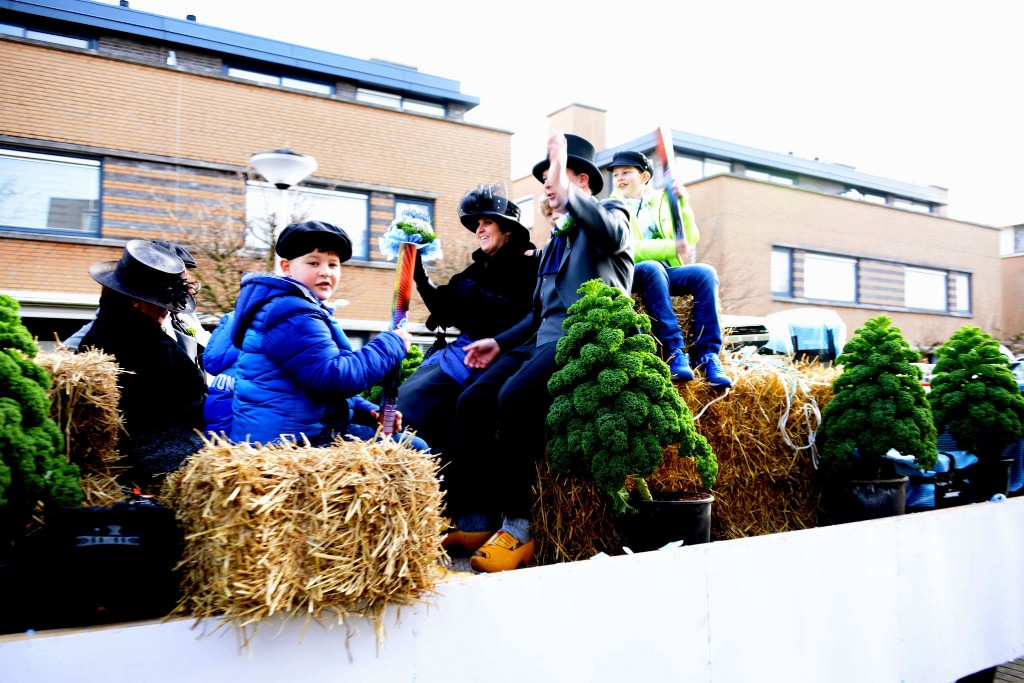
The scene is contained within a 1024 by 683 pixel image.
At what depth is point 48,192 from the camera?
1327cm

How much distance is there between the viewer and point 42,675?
1695mm

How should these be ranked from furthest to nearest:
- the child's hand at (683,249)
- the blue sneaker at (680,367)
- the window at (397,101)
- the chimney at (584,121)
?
the chimney at (584,121) < the window at (397,101) < the child's hand at (683,249) < the blue sneaker at (680,367)

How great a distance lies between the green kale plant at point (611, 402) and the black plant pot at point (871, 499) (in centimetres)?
122

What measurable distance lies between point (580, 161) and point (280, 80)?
55.8 feet

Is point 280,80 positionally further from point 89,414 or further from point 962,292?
point 962,292

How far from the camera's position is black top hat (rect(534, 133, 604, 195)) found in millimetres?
3611

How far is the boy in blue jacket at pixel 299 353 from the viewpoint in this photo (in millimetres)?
2543

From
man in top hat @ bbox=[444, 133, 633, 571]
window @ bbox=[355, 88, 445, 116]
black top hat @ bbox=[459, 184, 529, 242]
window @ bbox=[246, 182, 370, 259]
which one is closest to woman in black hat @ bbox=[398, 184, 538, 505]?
black top hat @ bbox=[459, 184, 529, 242]

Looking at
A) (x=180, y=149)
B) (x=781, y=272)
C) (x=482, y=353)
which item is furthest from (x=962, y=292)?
(x=482, y=353)

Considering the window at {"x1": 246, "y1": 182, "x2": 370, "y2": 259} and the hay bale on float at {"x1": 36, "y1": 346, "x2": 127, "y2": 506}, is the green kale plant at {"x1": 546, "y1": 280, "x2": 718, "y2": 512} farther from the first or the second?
the window at {"x1": 246, "y1": 182, "x2": 370, "y2": 259}

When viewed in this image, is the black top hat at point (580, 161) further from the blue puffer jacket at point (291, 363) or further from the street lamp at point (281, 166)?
the street lamp at point (281, 166)

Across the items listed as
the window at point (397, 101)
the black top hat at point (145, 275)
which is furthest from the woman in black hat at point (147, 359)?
Answer: the window at point (397, 101)

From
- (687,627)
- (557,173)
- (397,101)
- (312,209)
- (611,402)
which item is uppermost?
(397,101)

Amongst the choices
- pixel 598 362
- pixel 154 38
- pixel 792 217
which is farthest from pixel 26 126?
pixel 792 217
